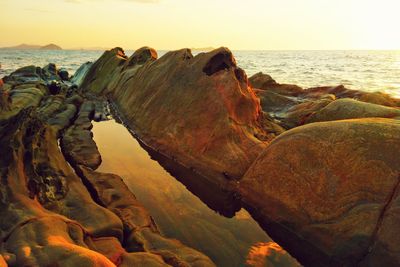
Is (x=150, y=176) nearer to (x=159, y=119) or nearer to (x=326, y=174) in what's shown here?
(x=159, y=119)

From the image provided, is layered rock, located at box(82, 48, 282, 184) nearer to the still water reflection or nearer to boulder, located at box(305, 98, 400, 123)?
the still water reflection

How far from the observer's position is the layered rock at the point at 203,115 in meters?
9.88

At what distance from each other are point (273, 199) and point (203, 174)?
267cm

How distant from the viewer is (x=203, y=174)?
985 cm

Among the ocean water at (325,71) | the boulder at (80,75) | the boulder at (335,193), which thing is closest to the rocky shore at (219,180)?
the boulder at (335,193)

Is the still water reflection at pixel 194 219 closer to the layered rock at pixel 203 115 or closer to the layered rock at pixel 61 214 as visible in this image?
the layered rock at pixel 61 214

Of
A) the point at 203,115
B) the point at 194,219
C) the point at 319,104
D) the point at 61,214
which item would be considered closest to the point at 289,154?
the point at 194,219

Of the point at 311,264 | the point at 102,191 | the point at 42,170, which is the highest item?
the point at 42,170

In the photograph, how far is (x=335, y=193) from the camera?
21.9ft

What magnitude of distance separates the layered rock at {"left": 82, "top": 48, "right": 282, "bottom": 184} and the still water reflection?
890 millimetres

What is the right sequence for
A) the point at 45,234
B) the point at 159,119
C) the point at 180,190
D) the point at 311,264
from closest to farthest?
the point at 45,234
the point at 311,264
the point at 180,190
the point at 159,119

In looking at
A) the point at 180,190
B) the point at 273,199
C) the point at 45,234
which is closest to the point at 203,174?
the point at 180,190

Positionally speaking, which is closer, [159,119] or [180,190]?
[180,190]

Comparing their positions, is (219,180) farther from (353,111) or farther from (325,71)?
(325,71)
